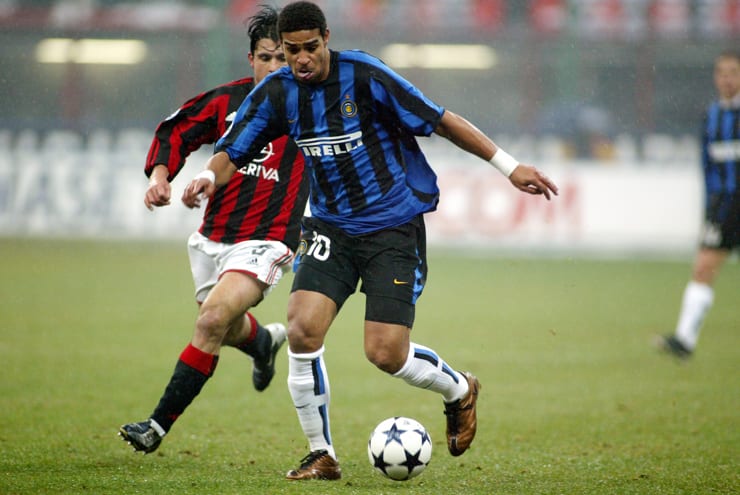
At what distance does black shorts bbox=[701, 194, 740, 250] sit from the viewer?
877 cm

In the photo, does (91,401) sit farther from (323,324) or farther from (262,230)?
(323,324)

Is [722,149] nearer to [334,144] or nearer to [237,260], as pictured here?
[237,260]

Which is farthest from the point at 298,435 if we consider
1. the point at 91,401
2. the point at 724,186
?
the point at 724,186

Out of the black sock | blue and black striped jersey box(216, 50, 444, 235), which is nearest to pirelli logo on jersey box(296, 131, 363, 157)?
blue and black striped jersey box(216, 50, 444, 235)

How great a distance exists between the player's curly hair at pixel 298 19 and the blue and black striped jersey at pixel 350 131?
→ 296 mm

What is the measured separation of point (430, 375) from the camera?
5.11m

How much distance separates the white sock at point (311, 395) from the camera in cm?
491

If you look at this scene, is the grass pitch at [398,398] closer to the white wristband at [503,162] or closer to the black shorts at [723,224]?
the black shorts at [723,224]

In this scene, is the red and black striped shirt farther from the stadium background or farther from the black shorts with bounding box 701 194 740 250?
the stadium background

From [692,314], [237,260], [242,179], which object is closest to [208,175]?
[237,260]

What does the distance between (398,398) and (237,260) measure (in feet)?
6.53

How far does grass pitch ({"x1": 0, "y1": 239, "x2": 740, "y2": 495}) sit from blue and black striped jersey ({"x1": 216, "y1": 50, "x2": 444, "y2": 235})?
1.29 metres

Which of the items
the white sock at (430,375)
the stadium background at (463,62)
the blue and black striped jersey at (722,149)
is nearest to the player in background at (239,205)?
the white sock at (430,375)

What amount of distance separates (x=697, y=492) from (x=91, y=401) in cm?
388
